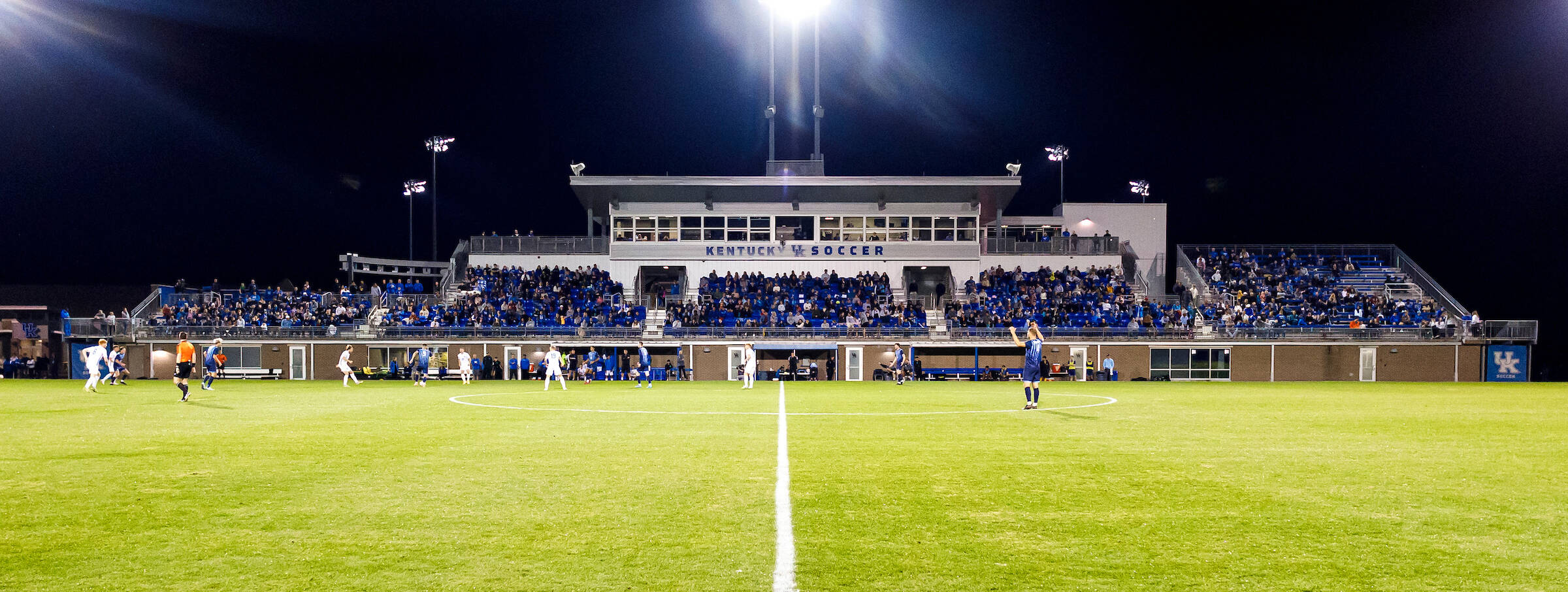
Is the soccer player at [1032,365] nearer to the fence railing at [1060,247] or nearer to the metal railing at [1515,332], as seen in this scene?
the fence railing at [1060,247]

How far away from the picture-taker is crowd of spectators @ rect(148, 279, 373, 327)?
46.6 metres

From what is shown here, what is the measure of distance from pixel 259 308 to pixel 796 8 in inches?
1245

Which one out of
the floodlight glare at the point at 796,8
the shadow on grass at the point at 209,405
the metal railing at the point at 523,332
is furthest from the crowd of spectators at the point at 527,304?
the shadow on grass at the point at 209,405

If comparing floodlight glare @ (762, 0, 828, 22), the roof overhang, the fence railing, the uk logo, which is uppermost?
floodlight glare @ (762, 0, 828, 22)

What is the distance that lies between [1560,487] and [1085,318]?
38.8 meters

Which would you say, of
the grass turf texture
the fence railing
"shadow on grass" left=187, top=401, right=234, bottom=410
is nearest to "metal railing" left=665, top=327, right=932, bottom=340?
the fence railing

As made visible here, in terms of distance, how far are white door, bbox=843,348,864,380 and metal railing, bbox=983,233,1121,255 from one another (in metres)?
13.9

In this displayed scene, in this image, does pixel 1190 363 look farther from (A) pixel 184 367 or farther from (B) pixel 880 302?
(A) pixel 184 367

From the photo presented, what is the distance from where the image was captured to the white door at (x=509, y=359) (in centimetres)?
4478

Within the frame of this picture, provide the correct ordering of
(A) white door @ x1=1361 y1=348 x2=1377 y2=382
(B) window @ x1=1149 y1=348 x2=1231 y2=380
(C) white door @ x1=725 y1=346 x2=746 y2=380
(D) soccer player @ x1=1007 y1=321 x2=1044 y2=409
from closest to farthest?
1. (D) soccer player @ x1=1007 y1=321 x2=1044 y2=409
2. (A) white door @ x1=1361 y1=348 x2=1377 y2=382
3. (C) white door @ x1=725 y1=346 x2=746 y2=380
4. (B) window @ x1=1149 y1=348 x2=1231 y2=380

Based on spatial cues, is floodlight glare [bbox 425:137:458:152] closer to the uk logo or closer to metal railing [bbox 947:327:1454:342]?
metal railing [bbox 947:327:1454:342]

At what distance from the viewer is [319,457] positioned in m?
10.8

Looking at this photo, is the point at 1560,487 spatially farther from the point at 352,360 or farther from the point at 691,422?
the point at 352,360

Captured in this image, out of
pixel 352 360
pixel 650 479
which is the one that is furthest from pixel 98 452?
pixel 352 360
